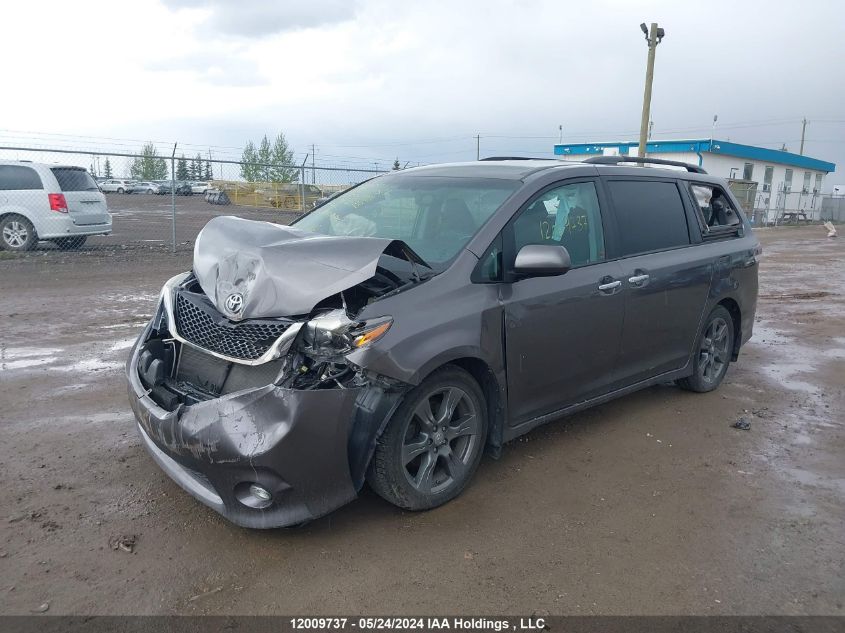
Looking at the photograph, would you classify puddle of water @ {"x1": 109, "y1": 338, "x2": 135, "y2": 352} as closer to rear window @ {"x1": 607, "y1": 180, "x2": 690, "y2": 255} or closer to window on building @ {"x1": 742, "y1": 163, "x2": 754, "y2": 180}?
rear window @ {"x1": 607, "y1": 180, "x2": 690, "y2": 255}

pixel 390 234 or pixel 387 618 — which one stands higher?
pixel 390 234

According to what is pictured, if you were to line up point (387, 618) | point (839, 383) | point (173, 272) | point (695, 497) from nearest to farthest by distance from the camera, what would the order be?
1. point (387, 618)
2. point (695, 497)
3. point (839, 383)
4. point (173, 272)

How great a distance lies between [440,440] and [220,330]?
1.24m

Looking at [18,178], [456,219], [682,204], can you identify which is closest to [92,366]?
[456,219]

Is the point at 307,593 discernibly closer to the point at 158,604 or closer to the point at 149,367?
the point at 158,604

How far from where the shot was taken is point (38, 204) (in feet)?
41.5

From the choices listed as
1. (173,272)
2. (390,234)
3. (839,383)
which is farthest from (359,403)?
(173,272)

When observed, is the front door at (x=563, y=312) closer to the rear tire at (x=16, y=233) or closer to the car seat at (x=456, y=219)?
the car seat at (x=456, y=219)

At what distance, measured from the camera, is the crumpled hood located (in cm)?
316

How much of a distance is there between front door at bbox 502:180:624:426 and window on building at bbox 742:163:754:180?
147 ft

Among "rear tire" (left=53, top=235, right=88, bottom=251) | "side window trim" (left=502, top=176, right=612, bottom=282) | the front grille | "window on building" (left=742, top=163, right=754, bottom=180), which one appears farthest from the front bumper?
"window on building" (left=742, top=163, right=754, bottom=180)

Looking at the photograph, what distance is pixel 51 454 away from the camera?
408cm

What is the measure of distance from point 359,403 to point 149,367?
1223 millimetres

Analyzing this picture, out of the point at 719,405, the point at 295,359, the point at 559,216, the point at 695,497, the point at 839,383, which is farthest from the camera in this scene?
the point at 839,383
